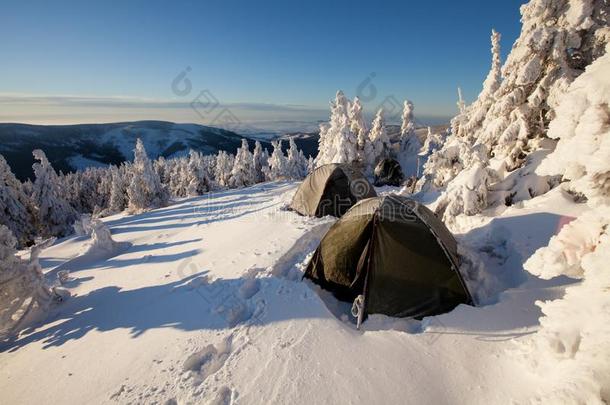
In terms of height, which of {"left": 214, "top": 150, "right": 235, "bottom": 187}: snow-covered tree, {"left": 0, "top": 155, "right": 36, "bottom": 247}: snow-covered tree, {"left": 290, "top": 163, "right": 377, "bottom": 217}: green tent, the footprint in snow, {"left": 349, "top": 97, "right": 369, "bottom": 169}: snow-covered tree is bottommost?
{"left": 214, "top": 150, "right": 235, "bottom": 187}: snow-covered tree

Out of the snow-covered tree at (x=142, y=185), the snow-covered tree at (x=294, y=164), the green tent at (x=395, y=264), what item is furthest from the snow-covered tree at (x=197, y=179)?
the green tent at (x=395, y=264)

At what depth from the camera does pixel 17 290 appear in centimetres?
676

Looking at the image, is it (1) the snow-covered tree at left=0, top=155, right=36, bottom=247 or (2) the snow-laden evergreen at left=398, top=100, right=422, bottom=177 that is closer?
(1) the snow-covered tree at left=0, top=155, right=36, bottom=247

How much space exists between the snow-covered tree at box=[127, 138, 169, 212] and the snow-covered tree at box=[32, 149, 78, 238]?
8.41 meters

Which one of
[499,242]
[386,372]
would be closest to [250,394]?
[386,372]

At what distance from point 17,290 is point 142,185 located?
3334 cm

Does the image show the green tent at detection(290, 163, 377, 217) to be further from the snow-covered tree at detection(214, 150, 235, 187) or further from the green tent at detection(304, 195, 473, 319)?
the snow-covered tree at detection(214, 150, 235, 187)

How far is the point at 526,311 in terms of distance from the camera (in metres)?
5.07

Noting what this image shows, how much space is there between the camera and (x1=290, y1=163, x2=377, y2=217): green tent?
42.3ft

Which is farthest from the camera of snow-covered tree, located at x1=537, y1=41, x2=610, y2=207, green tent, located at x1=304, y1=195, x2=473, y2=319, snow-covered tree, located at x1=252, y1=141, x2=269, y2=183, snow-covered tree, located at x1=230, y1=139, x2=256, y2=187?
snow-covered tree, located at x1=252, y1=141, x2=269, y2=183

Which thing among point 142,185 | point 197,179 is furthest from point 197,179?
point 142,185

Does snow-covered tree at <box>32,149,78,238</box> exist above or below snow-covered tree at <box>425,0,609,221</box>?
below

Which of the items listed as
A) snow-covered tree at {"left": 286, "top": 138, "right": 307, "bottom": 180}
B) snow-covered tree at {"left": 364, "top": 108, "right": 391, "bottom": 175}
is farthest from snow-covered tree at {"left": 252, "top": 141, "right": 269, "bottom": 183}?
snow-covered tree at {"left": 364, "top": 108, "right": 391, "bottom": 175}

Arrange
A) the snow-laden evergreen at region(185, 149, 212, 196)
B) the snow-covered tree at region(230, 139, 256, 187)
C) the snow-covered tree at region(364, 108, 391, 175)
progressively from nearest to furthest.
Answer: the snow-covered tree at region(364, 108, 391, 175) < the snow-laden evergreen at region(185, 149, 212, 196) < the snow-covered tree at region(230, 139, 256, 187)
